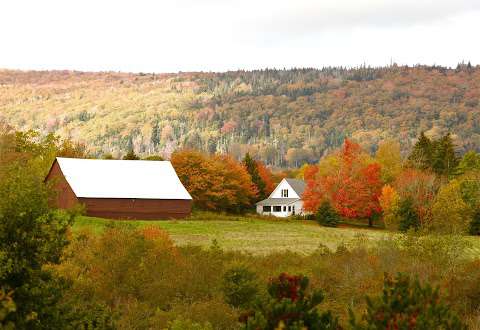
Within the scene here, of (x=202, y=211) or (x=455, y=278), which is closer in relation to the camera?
(x=455, y=278)

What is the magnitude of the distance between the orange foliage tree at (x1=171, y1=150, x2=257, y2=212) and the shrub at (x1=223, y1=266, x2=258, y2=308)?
167 ft

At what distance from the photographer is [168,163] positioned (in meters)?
70.8

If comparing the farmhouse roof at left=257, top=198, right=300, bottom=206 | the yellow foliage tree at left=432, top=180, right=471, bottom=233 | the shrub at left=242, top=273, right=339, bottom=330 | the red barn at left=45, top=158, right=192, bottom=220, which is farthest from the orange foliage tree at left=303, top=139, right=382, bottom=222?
the shrub at left=242, top=273, right=339, bottom=330

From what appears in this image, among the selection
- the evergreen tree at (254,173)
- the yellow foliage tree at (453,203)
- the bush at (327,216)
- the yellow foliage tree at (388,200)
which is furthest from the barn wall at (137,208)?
the evergreen tree at (254,173)

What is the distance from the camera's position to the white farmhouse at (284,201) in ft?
315

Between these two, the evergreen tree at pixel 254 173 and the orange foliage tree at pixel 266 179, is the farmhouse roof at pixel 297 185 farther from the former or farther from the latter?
the evergreen tree at pixel 254 173

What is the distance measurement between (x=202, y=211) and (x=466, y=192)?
24.3 metres

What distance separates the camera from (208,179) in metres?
74.2

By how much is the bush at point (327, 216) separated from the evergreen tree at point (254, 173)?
1800 centimetres

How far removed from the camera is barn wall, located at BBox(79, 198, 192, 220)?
62594 millimetres

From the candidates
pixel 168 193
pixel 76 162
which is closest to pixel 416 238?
pixel 168 193

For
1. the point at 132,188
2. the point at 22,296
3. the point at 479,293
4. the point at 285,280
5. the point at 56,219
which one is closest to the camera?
the point at 285,280

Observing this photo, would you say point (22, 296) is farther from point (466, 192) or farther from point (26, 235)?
point (466, 192)

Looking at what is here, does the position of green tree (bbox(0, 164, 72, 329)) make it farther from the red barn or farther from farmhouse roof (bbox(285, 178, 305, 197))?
farmhouse roof (bbox(285, 178, 305, 197))
